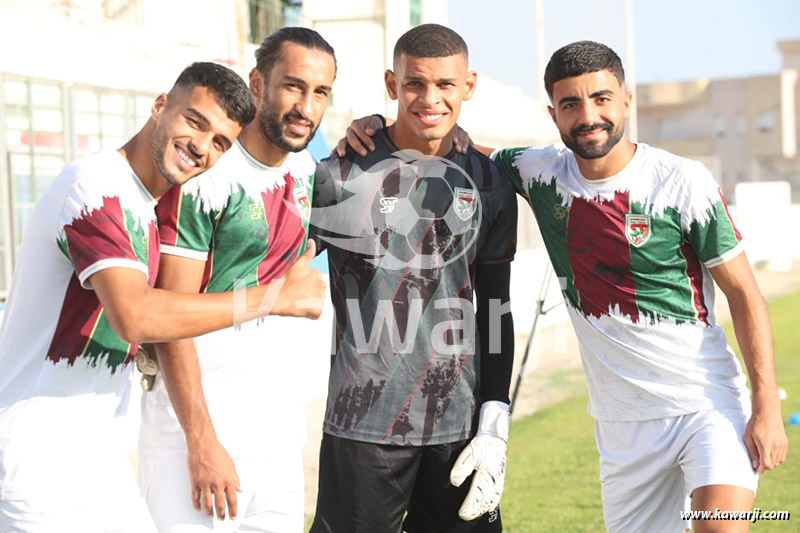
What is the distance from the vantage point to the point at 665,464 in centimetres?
355

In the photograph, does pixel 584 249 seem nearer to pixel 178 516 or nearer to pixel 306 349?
pixel 178 516

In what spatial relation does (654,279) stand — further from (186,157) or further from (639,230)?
(186,157)

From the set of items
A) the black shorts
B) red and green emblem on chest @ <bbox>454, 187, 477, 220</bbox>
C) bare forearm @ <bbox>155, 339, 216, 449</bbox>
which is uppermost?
red and green emblem on chest @ <bbox>454, 187, 477, 220</bbox>

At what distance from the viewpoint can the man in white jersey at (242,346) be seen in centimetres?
300

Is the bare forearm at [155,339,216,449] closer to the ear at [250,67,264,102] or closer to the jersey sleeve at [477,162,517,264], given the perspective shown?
the ear at [250,67,264,102]

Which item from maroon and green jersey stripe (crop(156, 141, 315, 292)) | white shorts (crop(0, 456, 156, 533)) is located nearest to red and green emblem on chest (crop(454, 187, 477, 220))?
maroon and green jersey stripe (crop(156, 141, 315, 292))

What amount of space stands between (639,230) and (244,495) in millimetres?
1705

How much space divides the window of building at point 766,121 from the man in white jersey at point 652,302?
180 feet

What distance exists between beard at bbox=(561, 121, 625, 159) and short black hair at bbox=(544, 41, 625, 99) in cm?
20

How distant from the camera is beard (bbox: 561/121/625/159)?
11.5 ft

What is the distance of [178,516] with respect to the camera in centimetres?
302

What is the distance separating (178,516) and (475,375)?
1175 mm

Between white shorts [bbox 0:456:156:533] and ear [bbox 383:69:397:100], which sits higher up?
ear [bbox 383:69:397:100]

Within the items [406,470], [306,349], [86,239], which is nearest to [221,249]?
[86,239]
